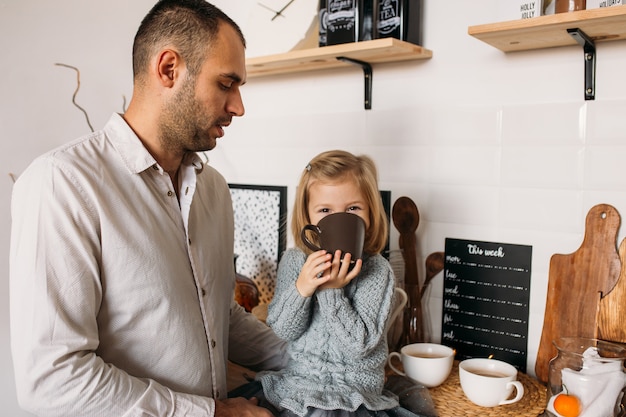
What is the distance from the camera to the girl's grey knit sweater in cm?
123

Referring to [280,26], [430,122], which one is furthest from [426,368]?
[280,26]

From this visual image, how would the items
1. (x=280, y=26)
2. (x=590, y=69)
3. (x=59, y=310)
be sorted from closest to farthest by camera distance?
(x=59, y=310) < (x=590, y=69) < (x=280, y=26)

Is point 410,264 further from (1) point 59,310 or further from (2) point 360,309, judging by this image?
(1) point 59,310

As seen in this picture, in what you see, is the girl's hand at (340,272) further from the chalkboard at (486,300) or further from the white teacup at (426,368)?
the chalkboard at (486,300)

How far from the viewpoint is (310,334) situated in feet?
4.30

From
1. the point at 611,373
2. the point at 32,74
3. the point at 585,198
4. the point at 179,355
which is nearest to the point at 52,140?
the point at 32,74

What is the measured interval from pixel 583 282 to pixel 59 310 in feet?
3.58

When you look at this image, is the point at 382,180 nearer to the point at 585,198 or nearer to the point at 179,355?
the point at 585,198

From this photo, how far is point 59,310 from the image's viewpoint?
3.34ft

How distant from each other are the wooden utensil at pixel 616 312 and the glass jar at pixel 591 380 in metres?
0.06

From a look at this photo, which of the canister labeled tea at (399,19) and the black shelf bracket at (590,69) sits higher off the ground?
the canister labeled tea at (399,19)

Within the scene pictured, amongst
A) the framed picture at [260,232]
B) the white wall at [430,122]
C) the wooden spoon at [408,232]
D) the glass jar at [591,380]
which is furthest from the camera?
the framed picture at [260,232]

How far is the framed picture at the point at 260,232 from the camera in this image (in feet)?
6.35

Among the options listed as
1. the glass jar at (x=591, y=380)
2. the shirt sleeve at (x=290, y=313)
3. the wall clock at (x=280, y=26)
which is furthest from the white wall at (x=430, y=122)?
the shirt sleeve at (x=290, y=313)
